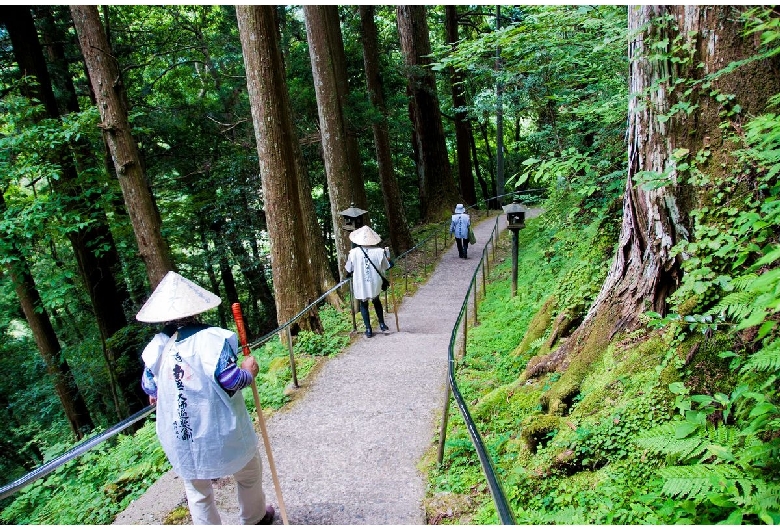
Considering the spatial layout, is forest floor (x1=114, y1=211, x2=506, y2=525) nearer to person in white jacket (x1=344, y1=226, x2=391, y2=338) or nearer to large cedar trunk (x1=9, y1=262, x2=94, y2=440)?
person in white jacket (x1=344, y1=226, x2=391, y2=338)

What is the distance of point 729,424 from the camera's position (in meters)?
2.86

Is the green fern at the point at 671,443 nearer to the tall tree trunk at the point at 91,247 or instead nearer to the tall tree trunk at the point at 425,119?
the tall tree trunk at the point at 91,247

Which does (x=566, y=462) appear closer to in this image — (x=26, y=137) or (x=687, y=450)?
(x=687, y=450)

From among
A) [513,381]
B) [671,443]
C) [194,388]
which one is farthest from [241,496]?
[513,381]

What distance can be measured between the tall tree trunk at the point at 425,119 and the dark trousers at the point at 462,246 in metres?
3.68

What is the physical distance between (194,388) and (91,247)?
1112 centimetres

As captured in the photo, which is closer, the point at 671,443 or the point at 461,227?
the point at 671,443

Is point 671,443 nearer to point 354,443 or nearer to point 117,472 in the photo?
point 354,443

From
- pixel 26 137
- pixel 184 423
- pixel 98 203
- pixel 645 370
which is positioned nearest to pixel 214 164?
pixel 98 203

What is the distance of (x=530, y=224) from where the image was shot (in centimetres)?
1752

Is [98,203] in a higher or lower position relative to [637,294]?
higher

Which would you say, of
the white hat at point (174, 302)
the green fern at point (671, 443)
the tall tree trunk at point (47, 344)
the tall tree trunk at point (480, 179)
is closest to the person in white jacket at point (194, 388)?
the white hat at point (174, 302)

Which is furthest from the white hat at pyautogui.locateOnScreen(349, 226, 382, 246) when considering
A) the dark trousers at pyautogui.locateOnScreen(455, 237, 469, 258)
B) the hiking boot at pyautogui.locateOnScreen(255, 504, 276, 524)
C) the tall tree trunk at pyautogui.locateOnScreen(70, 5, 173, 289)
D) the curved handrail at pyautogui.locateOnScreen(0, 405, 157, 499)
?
the dark trousers at pyautogui.locateOnScreen(455, 237, 469, 258)

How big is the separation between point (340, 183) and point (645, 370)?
8761 mm
